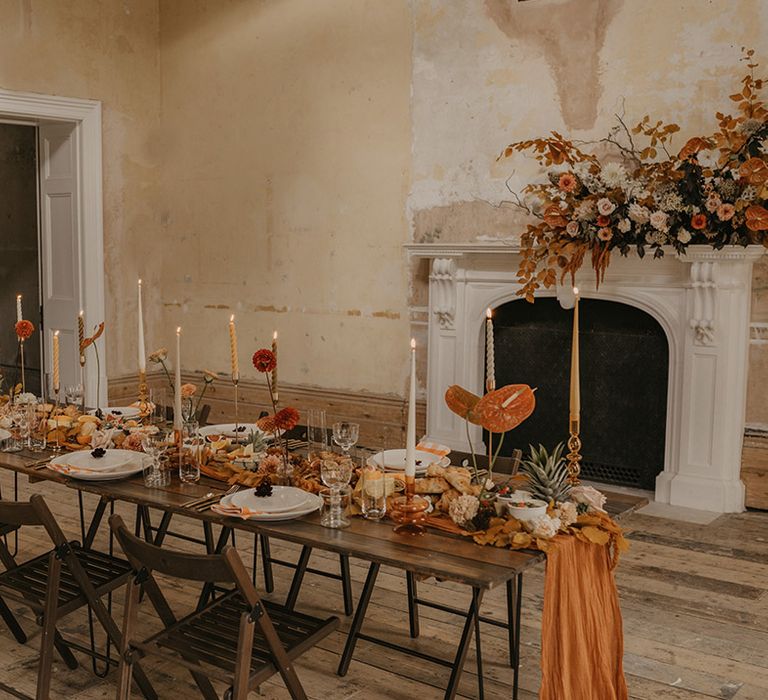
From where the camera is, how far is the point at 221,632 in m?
2.82

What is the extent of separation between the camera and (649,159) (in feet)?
19.0

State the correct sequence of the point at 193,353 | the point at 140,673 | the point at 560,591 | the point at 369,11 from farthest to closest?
the point at 193,353, the point at 369,11, the point at 140,673, the point at 560,591

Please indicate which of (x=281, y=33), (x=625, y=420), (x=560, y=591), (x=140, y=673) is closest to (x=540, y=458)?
(x=560, y=591)

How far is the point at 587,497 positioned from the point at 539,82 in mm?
3993

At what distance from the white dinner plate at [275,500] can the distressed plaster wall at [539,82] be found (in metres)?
3.60

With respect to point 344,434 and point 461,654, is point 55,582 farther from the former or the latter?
point 461,654

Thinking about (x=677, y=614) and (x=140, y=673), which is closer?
(x=140, y=673)

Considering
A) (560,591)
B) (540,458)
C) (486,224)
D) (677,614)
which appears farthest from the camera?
(486,224)

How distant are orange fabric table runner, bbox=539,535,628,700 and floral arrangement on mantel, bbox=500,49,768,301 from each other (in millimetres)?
2911

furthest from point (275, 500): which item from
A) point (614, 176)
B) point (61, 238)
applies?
point (61, 238)

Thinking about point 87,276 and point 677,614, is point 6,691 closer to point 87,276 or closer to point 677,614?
point 677,614

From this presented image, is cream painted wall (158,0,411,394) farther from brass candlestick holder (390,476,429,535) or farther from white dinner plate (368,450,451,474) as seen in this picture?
brass candlestick holder (390,476,429,535)

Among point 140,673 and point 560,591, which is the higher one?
point 560,591

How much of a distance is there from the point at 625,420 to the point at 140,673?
3901 millimetres
